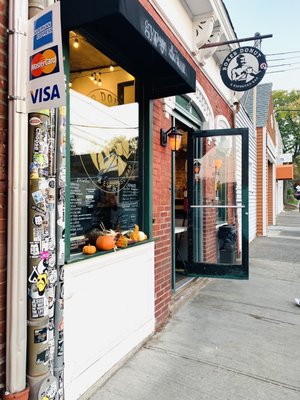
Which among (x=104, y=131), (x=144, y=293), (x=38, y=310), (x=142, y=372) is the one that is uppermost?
(x=104, y=131)

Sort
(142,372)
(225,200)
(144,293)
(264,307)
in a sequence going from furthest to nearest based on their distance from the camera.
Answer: (225,200) < (264,307) < (144,293) < (142,372)

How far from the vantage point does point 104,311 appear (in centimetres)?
285

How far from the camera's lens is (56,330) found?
2055mm

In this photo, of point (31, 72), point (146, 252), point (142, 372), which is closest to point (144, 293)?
point (146, 252)

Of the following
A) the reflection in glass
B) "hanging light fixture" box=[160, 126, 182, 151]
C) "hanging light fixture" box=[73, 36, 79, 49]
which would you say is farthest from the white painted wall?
the reflection in glass

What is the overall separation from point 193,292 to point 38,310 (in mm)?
3731

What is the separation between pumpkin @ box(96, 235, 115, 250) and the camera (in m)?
2.89

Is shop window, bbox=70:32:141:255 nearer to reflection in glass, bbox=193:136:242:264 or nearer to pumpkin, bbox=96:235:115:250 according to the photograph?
pumpkin, bbox=96:235:115:250

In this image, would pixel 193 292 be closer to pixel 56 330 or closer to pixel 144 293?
pixel 144 293

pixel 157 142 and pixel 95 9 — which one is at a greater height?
pixel 95 9

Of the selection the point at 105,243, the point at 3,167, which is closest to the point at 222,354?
the point at 105,243

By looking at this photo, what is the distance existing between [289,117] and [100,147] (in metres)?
46.1

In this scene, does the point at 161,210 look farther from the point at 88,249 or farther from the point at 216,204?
the point at 216,204

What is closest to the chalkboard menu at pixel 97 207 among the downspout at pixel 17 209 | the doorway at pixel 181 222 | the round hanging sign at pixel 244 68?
the downspout at pixel 17 209
